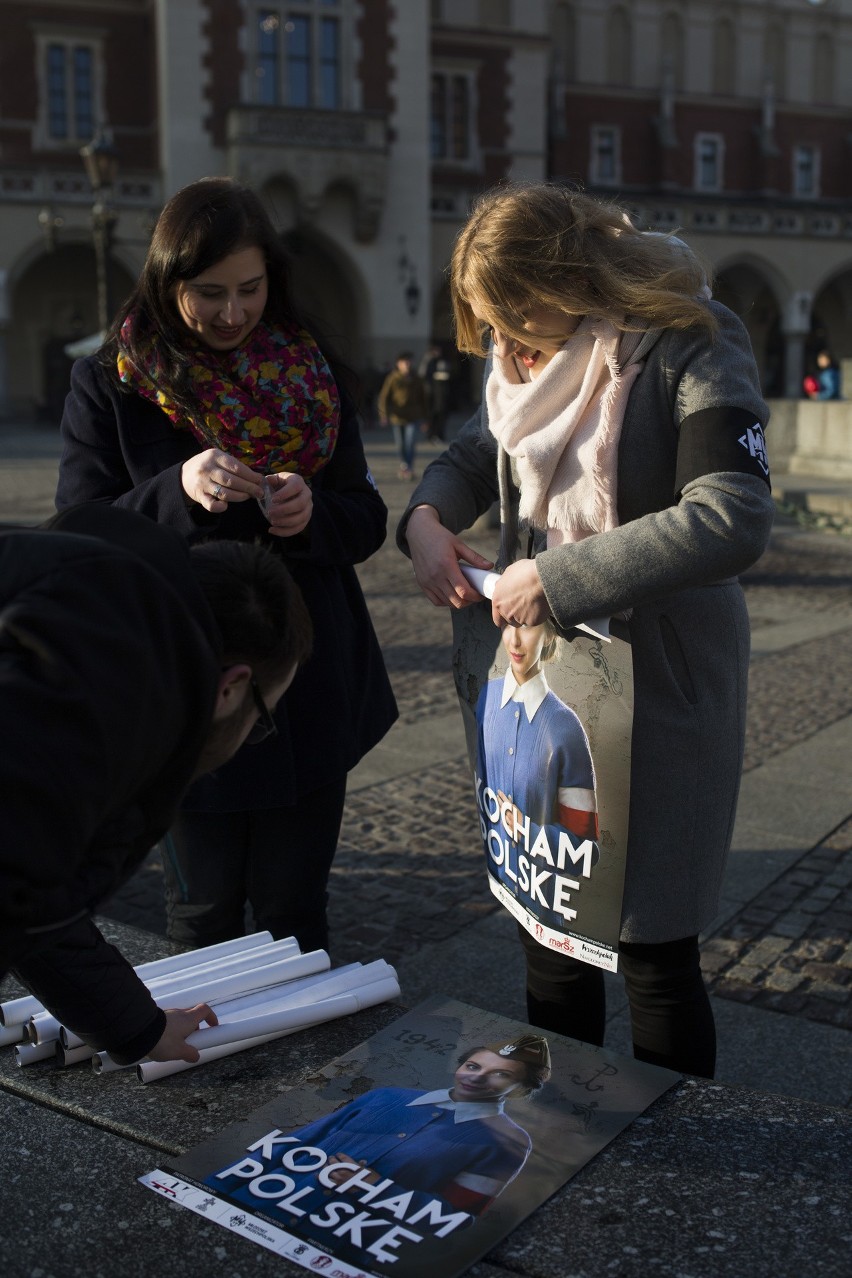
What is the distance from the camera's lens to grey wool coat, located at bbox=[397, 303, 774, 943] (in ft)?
6.44

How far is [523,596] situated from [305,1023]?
82 centimetres

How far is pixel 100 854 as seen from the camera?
1.32m

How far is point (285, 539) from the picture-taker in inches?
97.0

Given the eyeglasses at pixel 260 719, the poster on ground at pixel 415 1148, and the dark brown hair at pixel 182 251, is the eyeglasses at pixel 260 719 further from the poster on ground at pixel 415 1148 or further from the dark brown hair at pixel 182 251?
the dark brown hair at pixel 182 251

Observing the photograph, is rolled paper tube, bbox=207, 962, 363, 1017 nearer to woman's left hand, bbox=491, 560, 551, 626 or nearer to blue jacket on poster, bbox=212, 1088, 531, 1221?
blue jacket on poster, bbox=212, 1088, 531, 1221

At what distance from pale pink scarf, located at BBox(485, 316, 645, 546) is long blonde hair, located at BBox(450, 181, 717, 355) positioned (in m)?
0.05

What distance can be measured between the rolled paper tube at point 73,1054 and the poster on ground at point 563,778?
0.75 metres

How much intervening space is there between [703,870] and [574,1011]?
1.35ft

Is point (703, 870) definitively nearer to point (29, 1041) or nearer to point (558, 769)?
point (558, 769)

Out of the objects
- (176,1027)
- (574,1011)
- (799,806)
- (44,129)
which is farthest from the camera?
(44,129)

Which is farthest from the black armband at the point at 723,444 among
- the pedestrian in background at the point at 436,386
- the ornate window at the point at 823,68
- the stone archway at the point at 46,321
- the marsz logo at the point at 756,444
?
the ornate window at the point at 823,68

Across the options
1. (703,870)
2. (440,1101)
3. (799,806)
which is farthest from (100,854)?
(799,806)

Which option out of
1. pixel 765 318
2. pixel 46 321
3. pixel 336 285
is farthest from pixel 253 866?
pixel 765 318

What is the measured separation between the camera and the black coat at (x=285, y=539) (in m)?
2.45
